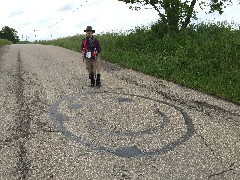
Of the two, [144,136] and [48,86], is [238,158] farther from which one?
[48,86]

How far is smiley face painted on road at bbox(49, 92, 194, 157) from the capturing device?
4.77 meters

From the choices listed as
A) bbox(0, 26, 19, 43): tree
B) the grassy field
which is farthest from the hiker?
bbox(0, 26, 19, 43): tree

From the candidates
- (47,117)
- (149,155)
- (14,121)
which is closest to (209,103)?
(149,155)

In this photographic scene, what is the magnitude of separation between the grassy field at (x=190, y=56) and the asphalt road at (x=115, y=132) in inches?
39.3

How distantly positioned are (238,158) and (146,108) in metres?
2.56

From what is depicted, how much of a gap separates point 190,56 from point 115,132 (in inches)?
293

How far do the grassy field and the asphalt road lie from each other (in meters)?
1.00

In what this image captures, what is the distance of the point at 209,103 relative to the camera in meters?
7.11

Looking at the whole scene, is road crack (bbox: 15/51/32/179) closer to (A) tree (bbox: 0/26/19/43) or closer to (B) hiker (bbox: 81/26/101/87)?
(B) hiker (bbox: 81/26/101/87)

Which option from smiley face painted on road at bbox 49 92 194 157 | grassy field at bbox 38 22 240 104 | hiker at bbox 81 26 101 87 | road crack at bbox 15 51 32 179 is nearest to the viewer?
road crack at bbox 15 51 32 179

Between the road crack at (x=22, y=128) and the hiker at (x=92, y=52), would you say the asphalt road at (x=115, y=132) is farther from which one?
the hiker at (x=92, y=52)

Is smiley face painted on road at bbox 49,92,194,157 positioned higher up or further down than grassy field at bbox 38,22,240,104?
further down

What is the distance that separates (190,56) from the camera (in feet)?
38.7

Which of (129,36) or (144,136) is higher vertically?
(129,36)
